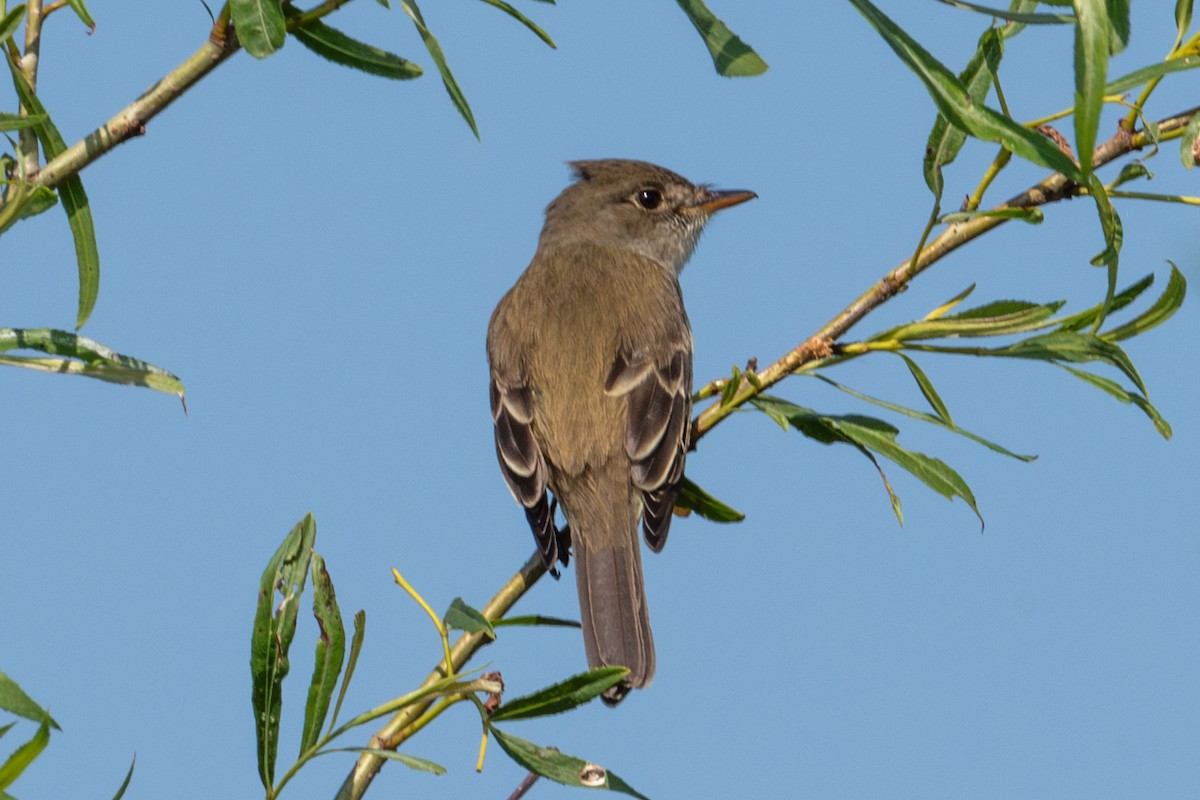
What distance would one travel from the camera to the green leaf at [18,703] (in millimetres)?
2588

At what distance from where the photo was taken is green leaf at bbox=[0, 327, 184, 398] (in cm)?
295

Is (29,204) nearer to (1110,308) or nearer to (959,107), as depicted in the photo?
(959,107)

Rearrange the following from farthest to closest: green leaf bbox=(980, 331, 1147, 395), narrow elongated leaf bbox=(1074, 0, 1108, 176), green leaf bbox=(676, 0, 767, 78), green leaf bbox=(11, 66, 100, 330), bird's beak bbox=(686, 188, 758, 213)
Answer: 1. bird's beak bbox=(686, 188, 758, 213)
2. green leaf bbox=(980, 331, 1147, 395)
3. green leaf bbox=(11, 66, 100, 330)
4. green leaf bbox=(676, 0, 767, 78)
5. narrow elongated leaf bbox=(1074, 0, 1108, 176)

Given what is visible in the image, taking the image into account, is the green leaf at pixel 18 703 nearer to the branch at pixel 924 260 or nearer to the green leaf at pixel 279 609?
the green leaf at pixel 279 609

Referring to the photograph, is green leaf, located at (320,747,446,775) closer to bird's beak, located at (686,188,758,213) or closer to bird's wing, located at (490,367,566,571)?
bird's wing, located at (490,367,566,571)

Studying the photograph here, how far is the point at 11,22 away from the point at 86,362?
685 mm

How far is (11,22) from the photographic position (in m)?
2.78

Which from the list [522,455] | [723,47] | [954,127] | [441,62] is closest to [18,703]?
[441,62]

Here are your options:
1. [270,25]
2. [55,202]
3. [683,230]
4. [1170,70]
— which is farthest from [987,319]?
[683,230]

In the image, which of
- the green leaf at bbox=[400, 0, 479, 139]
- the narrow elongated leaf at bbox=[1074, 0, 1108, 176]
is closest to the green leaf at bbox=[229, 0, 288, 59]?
the green leaf at bbox=[400, 0, 479, 139]

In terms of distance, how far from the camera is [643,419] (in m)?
5.83

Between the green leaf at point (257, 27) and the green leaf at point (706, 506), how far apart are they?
7.39 ft

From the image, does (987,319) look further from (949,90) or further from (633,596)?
(633,596)

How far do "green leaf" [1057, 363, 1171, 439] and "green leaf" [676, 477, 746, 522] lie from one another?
1.11 meters
